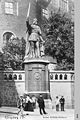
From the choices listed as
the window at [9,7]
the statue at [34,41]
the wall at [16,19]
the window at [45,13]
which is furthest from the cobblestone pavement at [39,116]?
the window at [9,7]

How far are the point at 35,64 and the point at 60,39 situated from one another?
0.44m

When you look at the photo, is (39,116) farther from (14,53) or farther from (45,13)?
(45,13)

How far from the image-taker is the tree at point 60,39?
5.24m

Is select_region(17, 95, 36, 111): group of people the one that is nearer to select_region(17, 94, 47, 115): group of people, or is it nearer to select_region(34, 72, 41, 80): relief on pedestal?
select_region(17, 94, 47, 115): group of people

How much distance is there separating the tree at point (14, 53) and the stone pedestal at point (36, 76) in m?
0.11

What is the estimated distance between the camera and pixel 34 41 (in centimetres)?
528

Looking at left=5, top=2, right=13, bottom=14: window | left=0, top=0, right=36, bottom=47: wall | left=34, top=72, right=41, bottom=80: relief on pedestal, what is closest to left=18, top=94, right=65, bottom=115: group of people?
left=34, top=72, right=41, bottom=80: relief on pedestal

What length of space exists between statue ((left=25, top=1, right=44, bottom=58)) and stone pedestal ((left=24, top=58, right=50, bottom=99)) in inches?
3.3

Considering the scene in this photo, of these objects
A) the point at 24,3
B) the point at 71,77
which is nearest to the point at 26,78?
the point at 71,77

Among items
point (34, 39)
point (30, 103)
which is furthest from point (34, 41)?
point (30, 103)

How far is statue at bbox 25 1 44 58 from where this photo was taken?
17.1 ft

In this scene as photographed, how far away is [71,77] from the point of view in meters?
5.26

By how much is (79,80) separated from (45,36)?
0.99 m

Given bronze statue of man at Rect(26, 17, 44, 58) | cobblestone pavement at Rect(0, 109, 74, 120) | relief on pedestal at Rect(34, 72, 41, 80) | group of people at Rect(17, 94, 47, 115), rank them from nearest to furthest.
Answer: cobblestone pavement at Rect(0, 109, 74, 120) < group of people at Rect(17, 94, 47, 115) < bronze statue of man at Rect(26, 17, 44, 58) < relief on pedestal at Rect(34, 72, 41, 80)
